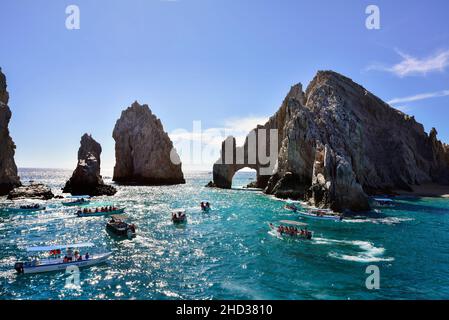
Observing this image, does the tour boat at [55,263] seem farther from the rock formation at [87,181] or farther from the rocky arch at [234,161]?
the rocky arch at [234,161]

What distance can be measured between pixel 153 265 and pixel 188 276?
508cm

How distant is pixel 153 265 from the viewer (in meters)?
31.9

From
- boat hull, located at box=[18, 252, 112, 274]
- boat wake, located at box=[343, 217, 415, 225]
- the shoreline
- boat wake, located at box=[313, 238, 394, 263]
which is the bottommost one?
boat hull, located at box=[18, 252, 112, 274]

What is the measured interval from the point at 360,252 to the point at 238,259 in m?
14.5

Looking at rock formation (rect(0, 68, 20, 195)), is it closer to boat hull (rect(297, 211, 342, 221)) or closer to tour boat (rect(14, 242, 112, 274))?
tour boat (rect(14, 242, 112, 274))

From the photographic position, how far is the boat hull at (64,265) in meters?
30.5

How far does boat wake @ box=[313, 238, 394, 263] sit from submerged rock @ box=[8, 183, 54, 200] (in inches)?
3082

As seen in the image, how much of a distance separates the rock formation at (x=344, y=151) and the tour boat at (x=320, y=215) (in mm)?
5022

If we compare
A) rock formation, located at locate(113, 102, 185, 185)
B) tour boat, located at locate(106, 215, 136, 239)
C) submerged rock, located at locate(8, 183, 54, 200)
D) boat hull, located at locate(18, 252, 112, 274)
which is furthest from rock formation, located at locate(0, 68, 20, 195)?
boat hull, located at locate(18, 252, 112, 274)

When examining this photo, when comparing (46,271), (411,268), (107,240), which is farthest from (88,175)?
(411,268)

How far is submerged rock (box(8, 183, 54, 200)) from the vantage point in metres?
82.7

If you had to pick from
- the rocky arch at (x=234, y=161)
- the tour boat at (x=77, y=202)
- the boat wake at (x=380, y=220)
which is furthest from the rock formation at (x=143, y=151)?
the boat wake at (x=380, y=220)

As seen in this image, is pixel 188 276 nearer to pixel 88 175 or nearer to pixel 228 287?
pixel 228 287

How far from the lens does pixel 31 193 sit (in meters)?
86.1
